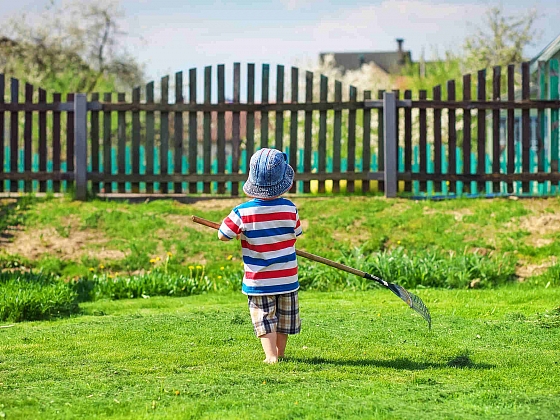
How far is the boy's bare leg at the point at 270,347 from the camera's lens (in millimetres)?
5383

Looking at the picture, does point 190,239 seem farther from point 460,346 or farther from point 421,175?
point 460,346

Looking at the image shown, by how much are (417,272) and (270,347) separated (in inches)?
173

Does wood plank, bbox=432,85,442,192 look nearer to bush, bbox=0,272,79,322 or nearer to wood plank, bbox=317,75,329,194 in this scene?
A: wood plank, bbox=317,75,329,194

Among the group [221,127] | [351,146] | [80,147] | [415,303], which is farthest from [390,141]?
[415,303]

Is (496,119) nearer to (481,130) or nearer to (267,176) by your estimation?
(481,130)

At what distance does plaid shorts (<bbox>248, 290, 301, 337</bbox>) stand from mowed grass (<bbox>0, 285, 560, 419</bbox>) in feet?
0.67

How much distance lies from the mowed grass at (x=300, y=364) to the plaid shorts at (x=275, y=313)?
20 cm

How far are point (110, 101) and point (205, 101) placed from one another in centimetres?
145

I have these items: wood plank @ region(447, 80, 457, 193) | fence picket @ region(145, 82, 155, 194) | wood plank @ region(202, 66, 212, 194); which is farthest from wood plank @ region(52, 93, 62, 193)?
wood plank @ region(447, 80, 457, 193)

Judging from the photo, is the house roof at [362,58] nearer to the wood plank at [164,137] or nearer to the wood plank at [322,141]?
the wood plank at [322,141]

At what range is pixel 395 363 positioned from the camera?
5.41m

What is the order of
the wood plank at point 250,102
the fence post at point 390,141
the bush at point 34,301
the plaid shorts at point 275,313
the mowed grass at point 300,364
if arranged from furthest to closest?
1. the wood plank at point 250,102
2. the fence post at point 390,141
3. the bush at point 34,301
4. the plaid shorts at point 275,313
5. the mowed grass at point 300,364

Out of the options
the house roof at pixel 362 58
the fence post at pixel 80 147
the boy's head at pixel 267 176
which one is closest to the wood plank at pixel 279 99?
the fence post at pixel 80 147

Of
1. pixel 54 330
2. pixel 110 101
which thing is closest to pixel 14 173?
pixel 110 101
